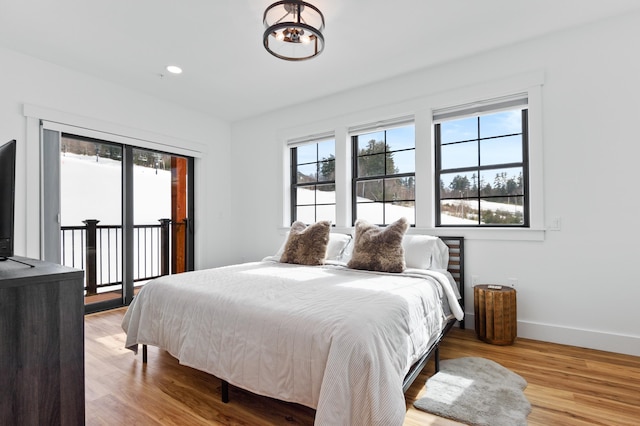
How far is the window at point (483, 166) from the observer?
10.3 ft

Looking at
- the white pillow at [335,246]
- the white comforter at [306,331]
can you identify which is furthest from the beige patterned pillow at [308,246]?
the white comforter at [306,331]

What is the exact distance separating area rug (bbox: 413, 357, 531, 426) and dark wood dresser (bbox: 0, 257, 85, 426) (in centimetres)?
174

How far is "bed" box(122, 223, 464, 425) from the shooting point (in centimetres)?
142

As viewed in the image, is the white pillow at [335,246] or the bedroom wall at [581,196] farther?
the white pillow at [335,246]

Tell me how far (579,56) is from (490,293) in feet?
7.11

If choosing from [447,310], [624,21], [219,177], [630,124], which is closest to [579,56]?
[624,21]

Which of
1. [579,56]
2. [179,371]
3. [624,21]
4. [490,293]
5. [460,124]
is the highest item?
[624,21]

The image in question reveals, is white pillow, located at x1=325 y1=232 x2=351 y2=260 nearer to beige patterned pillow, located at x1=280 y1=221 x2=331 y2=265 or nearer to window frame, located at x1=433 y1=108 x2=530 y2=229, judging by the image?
beige patterned pillow, located at x1=280 y1=221 x2=331 y2=265

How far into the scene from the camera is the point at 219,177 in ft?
17.0

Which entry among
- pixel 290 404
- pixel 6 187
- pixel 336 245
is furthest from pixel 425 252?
pixel 6 187

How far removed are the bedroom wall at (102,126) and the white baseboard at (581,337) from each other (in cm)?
411

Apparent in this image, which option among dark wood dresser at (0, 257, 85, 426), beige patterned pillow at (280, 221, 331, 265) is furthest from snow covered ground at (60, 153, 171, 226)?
dark wood dresser at (0, 257, 85, 426)

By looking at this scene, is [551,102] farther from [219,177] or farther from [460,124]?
[219,177]

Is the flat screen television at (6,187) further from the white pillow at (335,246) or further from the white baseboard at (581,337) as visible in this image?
the white baseboard at (581,337)
